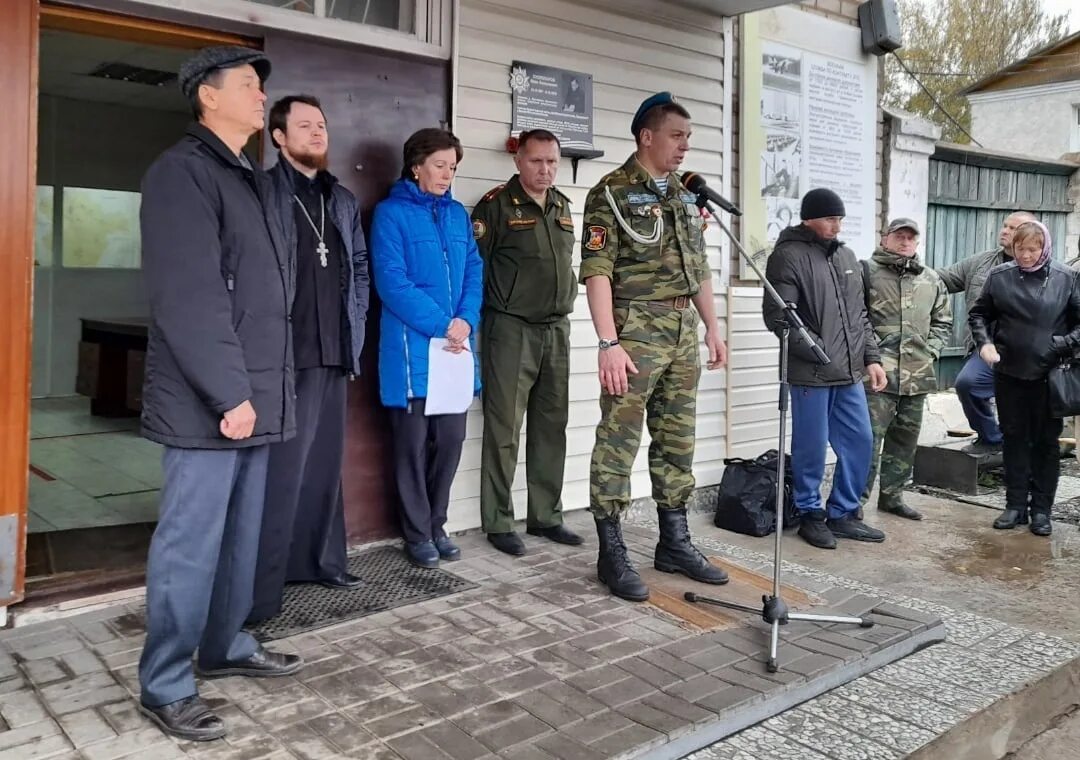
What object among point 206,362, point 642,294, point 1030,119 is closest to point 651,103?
point 642,294

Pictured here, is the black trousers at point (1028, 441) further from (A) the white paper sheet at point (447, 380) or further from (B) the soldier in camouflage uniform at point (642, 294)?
(A) the white paper sheet at point (447, 380)

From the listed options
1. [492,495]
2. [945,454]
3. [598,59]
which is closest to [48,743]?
[492,495]

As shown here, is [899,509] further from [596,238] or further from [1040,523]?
[596,238]

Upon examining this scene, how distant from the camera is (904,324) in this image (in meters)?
5.00

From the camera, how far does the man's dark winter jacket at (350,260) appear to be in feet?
11.1

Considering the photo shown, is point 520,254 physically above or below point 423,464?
above

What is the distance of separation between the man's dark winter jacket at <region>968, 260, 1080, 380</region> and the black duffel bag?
1330 millimetres

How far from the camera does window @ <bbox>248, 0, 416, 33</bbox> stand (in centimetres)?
373

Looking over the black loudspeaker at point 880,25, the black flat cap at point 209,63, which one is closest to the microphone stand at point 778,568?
the black flat cap at point 209,63

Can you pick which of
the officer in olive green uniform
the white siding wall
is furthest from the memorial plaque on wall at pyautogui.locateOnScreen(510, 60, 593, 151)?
the officer in olive green uniform

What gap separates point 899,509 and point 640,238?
269cm

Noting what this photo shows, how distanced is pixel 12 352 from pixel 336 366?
1068 millimetres

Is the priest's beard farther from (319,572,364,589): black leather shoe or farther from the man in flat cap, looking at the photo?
(319,572,364,589): black leather shoe

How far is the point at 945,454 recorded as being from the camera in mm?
6031
